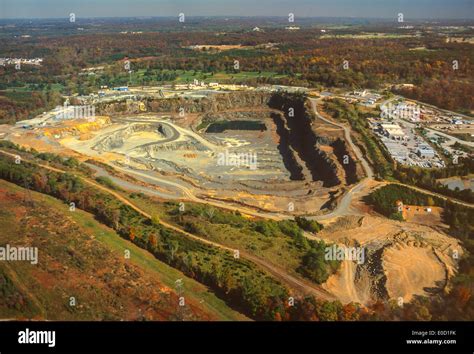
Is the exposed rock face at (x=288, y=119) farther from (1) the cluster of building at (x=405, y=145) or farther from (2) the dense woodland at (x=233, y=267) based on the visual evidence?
(2) the dense woodland at (x=233, y=267)

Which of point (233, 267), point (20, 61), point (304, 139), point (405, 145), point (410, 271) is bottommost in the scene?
point (410, 271)

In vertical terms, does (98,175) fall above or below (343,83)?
below

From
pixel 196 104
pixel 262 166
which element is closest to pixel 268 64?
pixel 196 104

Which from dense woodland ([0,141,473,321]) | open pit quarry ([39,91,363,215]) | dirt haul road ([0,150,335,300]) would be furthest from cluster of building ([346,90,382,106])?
dirt haul road ([0,150,335,300])

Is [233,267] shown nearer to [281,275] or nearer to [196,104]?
[281,275]

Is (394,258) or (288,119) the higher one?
(288,119)

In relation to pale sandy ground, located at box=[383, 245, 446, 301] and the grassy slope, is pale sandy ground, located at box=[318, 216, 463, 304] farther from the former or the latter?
the grassy slope

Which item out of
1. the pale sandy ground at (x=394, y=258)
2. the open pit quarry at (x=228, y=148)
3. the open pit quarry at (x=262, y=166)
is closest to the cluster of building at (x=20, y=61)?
the open pit quarry at (x=262, y=166)

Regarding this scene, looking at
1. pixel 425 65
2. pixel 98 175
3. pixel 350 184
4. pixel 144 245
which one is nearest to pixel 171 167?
pixel 98 175

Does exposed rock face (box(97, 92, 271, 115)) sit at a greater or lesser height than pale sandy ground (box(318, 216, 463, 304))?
greater

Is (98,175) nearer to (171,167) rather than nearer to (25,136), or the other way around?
(171,167)

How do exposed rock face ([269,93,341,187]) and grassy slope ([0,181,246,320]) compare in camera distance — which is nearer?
grassy slope ([0,181,246,320])
